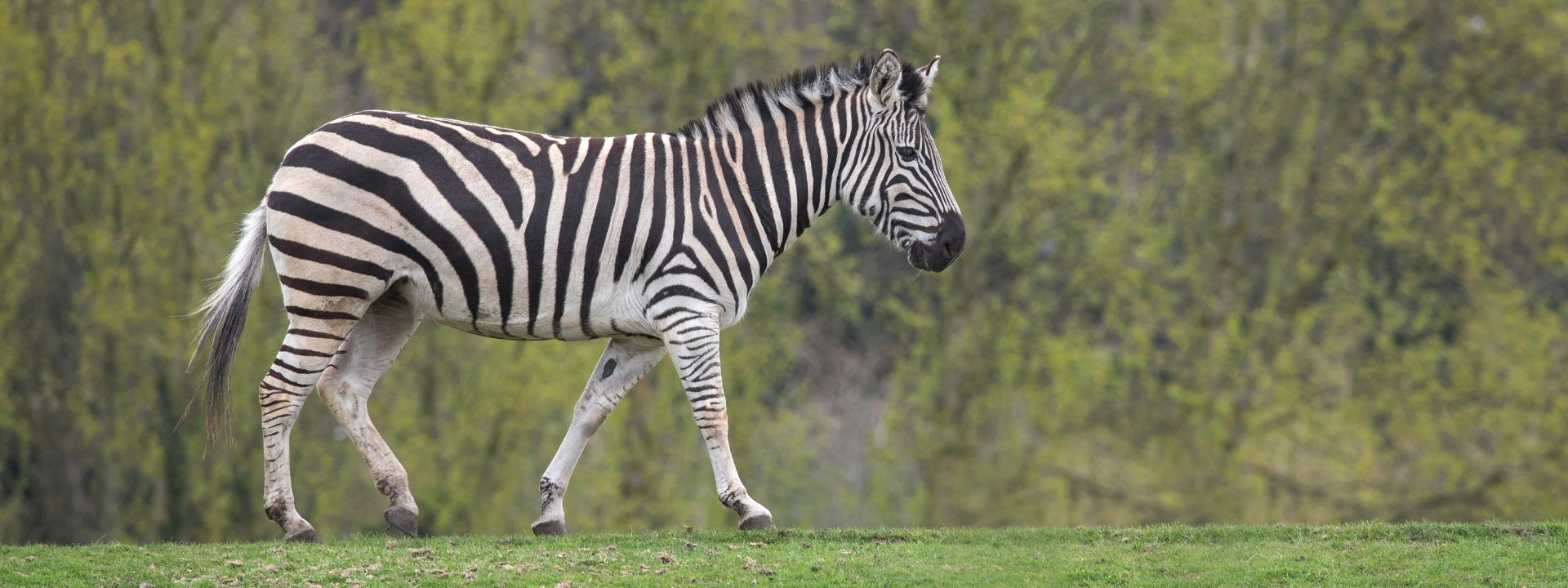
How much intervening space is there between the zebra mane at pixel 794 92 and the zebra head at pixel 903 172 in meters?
0.07

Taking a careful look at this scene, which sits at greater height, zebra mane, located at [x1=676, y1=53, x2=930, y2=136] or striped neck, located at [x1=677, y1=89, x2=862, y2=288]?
zebra mane, located at [x1=676, y1=53, x2=930, y2=136]

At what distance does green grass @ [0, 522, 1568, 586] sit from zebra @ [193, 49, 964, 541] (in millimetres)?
529

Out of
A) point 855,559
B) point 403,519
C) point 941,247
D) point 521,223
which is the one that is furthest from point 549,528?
point 941,247

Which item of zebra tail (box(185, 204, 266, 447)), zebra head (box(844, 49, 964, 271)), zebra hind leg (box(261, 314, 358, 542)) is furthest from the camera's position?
zebra head (box(844, 49, 964, 271))

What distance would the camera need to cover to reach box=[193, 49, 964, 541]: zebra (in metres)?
7.05

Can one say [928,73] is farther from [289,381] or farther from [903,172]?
[289,381]

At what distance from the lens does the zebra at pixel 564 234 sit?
7.05 m

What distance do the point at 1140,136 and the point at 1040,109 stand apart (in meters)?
2.11

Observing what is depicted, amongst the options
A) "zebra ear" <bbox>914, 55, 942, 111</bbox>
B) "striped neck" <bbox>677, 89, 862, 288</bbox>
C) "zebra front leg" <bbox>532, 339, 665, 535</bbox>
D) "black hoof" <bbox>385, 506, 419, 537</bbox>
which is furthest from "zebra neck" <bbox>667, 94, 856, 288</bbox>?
"black hoof" <bbox>385, 506, 419, 537</bbox>

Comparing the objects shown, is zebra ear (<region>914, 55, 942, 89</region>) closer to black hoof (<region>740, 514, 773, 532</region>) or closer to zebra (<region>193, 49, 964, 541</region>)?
zebra (<region>193, 49, 964, 541</region>)

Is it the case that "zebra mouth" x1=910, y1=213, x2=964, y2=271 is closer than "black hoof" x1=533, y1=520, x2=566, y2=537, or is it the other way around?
"zebra mouth" x1=910, y1=213, x2=964, y2=271

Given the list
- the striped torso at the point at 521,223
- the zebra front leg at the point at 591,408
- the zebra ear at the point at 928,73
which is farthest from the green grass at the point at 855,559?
the zebra ear at the point at 928,73

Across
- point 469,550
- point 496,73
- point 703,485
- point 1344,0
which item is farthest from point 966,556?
point 1344,0

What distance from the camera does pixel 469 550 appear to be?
6969 millimetres
